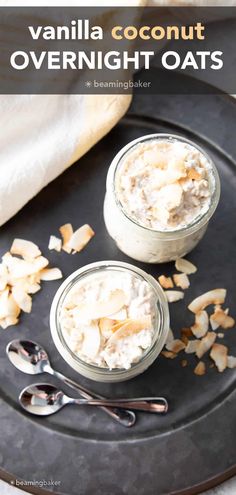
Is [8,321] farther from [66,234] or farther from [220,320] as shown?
[220,320]

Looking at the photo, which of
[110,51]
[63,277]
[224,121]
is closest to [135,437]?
[63,277]

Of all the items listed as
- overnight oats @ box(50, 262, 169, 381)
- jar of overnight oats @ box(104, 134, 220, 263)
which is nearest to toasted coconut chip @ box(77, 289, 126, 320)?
overnight oats @ box(50, 262, 169, 381)

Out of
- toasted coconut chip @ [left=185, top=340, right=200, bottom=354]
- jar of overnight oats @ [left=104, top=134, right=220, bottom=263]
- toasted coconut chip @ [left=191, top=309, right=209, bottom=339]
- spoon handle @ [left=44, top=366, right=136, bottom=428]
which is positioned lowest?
spoon handle @ [left=44, top=366, right=136, bottom=428]

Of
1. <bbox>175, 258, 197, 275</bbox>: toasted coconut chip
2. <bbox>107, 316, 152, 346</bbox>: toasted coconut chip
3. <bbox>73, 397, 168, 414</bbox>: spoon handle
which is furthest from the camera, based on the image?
<bbox>175, 258, 197, 275</bbox>: toasted coconut chip

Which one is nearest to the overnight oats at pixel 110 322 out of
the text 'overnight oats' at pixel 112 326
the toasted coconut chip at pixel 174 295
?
the text 'overnight oats' at pixel 112 326

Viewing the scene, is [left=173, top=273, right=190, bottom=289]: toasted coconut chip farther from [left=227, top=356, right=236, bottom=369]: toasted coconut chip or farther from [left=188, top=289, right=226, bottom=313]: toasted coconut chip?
[left=227, top=356, right=236, bottom=369]: toasted coconut chip

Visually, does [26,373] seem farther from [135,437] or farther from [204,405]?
[204,405]

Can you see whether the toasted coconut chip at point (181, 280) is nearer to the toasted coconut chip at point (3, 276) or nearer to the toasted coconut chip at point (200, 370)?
the toasted coconut chip at point (200, 370)
